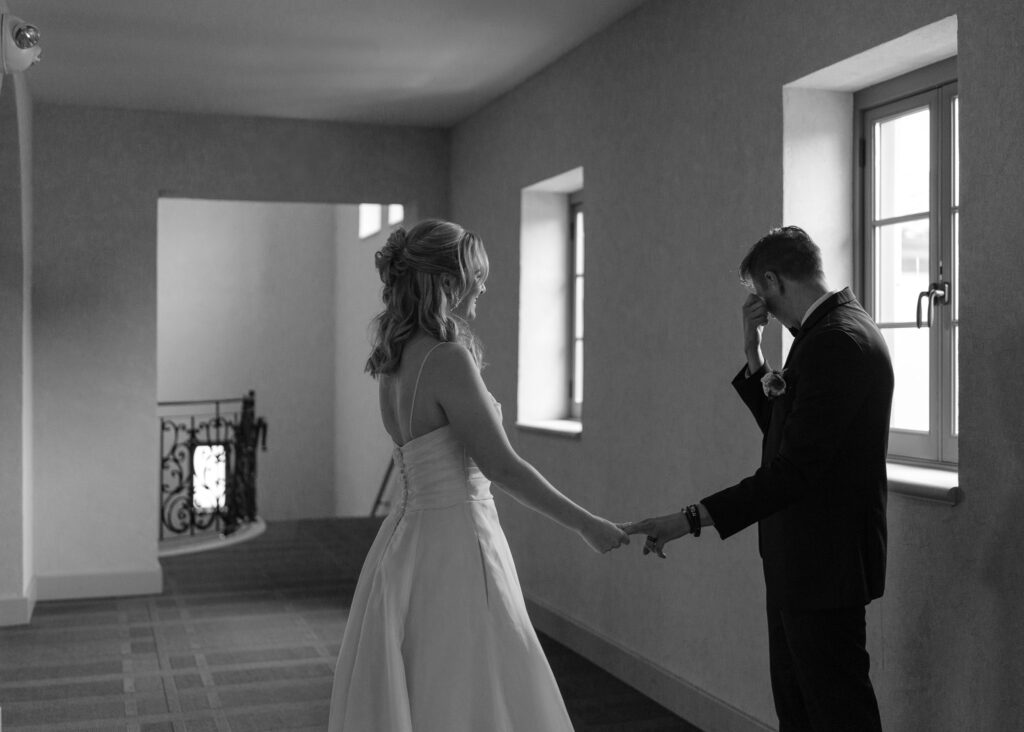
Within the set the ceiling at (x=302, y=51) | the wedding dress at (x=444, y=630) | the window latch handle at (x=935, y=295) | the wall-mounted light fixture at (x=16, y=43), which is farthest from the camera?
the ceiling at (x=302, y=51)

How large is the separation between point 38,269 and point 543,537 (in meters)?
3.38

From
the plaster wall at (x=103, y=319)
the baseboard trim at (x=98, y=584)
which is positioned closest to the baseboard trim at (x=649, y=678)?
the baseboard trim at (x=98, y=584)

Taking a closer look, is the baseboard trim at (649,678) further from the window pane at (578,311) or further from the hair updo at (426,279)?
the hair updo at (426,279)

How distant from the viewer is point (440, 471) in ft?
8.39

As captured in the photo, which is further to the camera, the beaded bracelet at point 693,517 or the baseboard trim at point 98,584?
the baseboard trim at point 98,584

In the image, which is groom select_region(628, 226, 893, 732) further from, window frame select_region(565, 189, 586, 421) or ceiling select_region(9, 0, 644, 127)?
window frame select_region(565, 189, 586, 421)

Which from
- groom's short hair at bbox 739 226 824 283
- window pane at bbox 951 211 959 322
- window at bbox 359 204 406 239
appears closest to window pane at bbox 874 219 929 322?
window pane at bbox 951 211 959 322

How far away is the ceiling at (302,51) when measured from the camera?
15.7 ft

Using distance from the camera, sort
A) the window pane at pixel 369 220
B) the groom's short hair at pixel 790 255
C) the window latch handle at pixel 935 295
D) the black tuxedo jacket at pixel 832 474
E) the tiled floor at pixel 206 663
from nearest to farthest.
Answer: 1. the black tuxedo jacket at pixel 832 474
2. the groom's short hair at pixel 790 255
3. the window latch handle at pixel 935 295
4. the tiled floor at pixel 206 663
5. the window pane at pixel 369 220

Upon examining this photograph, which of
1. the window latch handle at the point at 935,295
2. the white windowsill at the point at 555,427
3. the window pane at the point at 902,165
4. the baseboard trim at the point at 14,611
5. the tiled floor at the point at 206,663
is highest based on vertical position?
the window pane at the point at 902,165

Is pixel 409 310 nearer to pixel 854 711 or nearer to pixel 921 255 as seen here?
pixel 854 711

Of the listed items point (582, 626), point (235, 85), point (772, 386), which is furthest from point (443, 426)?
point (235, 85)

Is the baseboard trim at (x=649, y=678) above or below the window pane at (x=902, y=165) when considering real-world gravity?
below

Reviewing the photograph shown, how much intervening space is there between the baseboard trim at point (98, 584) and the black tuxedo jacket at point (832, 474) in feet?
16.3
